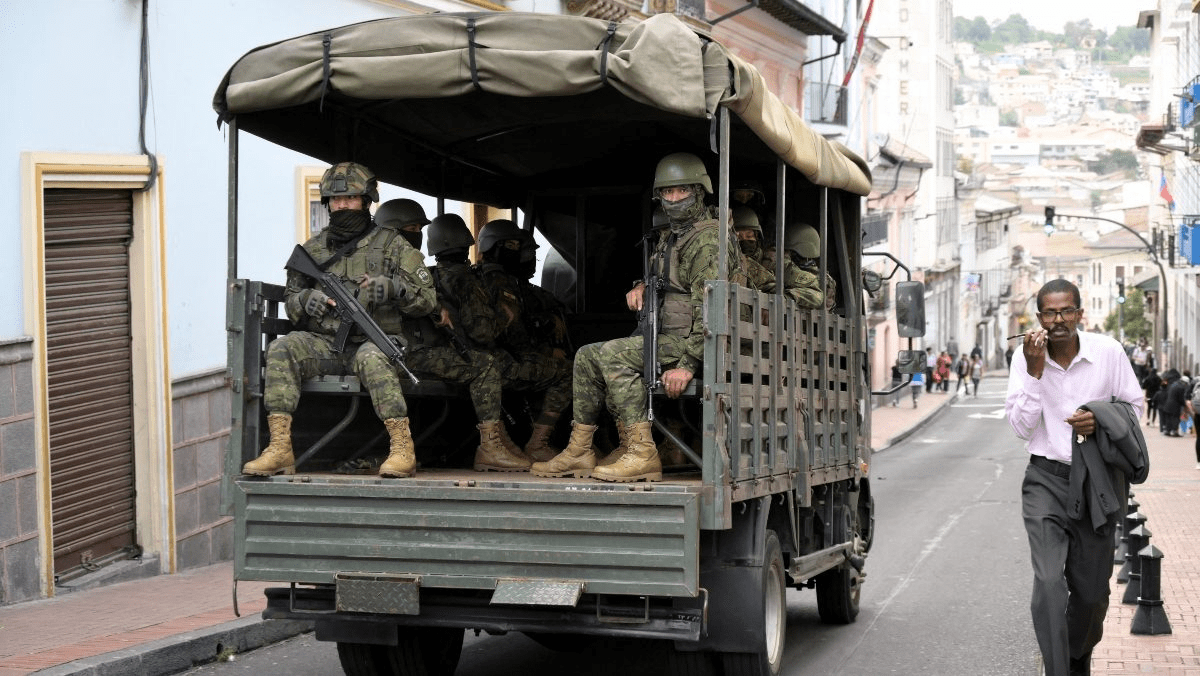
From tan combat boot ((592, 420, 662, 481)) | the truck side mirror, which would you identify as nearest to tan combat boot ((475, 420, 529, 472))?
tan combat boot ((592, 420, 662, 481))

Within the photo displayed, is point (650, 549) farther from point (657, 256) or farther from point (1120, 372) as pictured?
point (1120, 372)

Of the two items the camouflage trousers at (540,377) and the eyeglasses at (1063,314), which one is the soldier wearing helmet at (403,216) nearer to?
the camouflage trousers at (540,377)

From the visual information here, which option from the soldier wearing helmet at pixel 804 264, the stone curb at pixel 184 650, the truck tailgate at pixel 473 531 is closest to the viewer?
the truck tailgate at pixel 473 531

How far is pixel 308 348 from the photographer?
8.02m

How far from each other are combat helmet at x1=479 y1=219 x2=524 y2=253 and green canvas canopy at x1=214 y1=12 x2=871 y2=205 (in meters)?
0.62

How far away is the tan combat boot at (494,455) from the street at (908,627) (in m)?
1.26

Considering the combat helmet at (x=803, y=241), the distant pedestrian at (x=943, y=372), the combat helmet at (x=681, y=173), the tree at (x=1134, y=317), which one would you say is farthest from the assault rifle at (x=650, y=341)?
the tree at (x=1134, y=317)

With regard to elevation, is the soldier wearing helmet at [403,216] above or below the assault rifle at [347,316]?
above

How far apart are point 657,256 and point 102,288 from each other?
552cm

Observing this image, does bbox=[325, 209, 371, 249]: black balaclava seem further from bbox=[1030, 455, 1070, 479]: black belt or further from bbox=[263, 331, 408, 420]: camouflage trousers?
bbox=[1030, 455, 1070, 479]: black belt

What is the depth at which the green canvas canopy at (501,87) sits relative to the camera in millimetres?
7250

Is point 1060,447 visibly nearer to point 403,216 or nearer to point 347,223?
point 347,223

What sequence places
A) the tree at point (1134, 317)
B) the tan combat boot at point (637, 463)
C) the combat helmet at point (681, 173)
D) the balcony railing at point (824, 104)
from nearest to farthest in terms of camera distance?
the tan combat boot at point (637, 463)
the combat helmet at point (681, 173)
the balcony railing at point (824, 104)
the tree at point (1134, 317)

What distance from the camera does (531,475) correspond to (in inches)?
326
